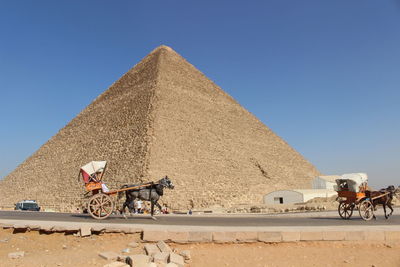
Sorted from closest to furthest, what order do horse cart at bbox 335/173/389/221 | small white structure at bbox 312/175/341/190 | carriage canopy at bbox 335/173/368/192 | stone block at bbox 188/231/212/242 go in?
stone block at bbox 188/231/212/242, horse cart at bbox 335/173/389/221, carriage canopy at bbox 335/173/368/192, small white structure at bbox 312/175/341/190

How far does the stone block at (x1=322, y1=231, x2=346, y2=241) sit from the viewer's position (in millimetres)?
6709

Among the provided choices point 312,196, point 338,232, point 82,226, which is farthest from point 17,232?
point 312,196

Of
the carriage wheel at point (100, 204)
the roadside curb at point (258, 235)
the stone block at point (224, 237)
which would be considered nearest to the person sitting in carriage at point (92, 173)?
the carriage wheel at point (100, 204)

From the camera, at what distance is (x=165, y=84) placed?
5334 cm

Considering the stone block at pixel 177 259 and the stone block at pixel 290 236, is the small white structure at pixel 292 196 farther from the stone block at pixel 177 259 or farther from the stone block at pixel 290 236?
the stone block at pixel 177 259

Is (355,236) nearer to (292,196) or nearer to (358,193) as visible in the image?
(358,193)

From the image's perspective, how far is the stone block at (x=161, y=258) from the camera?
5338 mm

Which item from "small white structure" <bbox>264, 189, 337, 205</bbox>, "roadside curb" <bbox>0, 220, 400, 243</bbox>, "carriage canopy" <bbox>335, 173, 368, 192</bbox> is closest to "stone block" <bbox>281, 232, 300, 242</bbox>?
"roadside curb" <bbox>0, 220, 400, 243</bbox>

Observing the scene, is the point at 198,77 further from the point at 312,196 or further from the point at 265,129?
the point at 312,196

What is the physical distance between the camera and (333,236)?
673cm

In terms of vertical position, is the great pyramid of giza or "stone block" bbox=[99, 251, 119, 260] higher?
the great pyramid of giza

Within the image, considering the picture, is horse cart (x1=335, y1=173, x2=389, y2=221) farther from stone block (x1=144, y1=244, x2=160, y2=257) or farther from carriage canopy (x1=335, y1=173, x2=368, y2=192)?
stone block (x1=144, y1=244, x2=160, y2=257)

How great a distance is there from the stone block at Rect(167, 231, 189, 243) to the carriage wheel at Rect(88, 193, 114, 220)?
4601 mm

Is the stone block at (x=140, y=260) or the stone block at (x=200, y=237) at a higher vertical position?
the stone block at (x=200, y=237)
